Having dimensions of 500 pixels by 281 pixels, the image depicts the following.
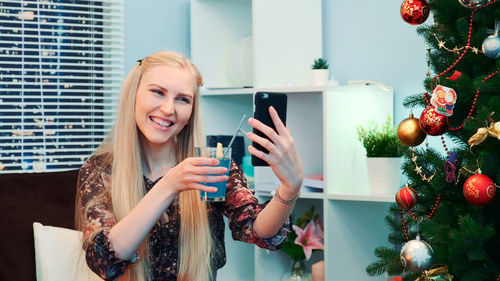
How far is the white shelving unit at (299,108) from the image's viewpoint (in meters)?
2.62

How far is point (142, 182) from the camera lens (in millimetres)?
1980

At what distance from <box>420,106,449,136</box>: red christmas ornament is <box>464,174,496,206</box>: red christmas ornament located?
0.18m

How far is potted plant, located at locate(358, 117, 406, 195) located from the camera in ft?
8.20

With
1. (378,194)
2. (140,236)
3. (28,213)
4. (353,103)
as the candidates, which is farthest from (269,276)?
(140,236)

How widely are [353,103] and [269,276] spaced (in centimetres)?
82

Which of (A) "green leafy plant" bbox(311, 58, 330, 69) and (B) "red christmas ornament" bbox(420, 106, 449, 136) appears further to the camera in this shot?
(A) "green leafy plant" bbox(311, 58, 330, 69)

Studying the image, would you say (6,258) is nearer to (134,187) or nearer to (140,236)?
(134,187)

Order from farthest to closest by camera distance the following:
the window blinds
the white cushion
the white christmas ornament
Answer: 1. the window blinds
2. the white cushion
3. the white christmas ornament

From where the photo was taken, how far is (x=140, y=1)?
324cm

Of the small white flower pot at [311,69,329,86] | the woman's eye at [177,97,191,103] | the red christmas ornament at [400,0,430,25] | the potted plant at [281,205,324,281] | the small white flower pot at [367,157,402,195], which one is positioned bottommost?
the potted plant at [281,205,324,281]

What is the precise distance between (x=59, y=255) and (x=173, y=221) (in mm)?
492

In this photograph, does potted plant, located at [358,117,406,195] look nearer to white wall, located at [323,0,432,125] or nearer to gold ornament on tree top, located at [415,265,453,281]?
white wall, located at [323,0,432,125]

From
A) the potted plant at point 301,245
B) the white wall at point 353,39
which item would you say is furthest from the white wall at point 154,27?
the potted plant at point 301,245

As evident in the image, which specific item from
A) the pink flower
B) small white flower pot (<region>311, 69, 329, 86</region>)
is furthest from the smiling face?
the pink flower
